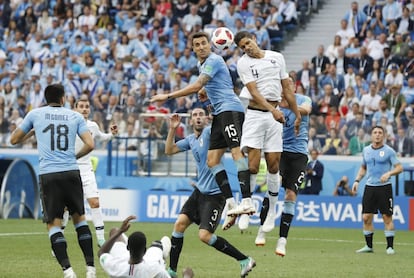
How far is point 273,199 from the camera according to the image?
17.0m

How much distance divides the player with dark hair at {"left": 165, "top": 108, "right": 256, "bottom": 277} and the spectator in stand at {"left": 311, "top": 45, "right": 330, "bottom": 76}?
55.9ft

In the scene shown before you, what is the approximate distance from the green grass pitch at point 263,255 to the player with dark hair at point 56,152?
140 cm

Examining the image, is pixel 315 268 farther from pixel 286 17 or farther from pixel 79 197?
pixel 286 17

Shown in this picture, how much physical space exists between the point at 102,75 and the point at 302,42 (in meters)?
6.61

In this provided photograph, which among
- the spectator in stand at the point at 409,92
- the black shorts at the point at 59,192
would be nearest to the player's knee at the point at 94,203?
the black shorts at the point at 59,192

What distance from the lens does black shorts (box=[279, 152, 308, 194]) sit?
17500 mm

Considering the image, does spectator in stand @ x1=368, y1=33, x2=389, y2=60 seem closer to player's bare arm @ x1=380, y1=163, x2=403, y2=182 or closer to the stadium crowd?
the stadium crowd

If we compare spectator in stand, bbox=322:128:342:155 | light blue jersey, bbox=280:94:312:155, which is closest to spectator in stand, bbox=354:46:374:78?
spectator in stand, bbox=322:128:342:155

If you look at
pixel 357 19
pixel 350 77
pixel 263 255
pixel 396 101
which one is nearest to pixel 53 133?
pixel 263 255

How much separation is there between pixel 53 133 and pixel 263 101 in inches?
126

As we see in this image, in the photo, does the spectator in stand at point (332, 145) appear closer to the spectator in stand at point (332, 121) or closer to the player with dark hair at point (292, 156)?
the spectator in stand at point (332, 121)

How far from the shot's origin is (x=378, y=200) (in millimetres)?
22234

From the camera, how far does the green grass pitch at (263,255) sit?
16.7 meters

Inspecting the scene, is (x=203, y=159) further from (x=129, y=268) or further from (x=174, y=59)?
(x=174, y=59)
